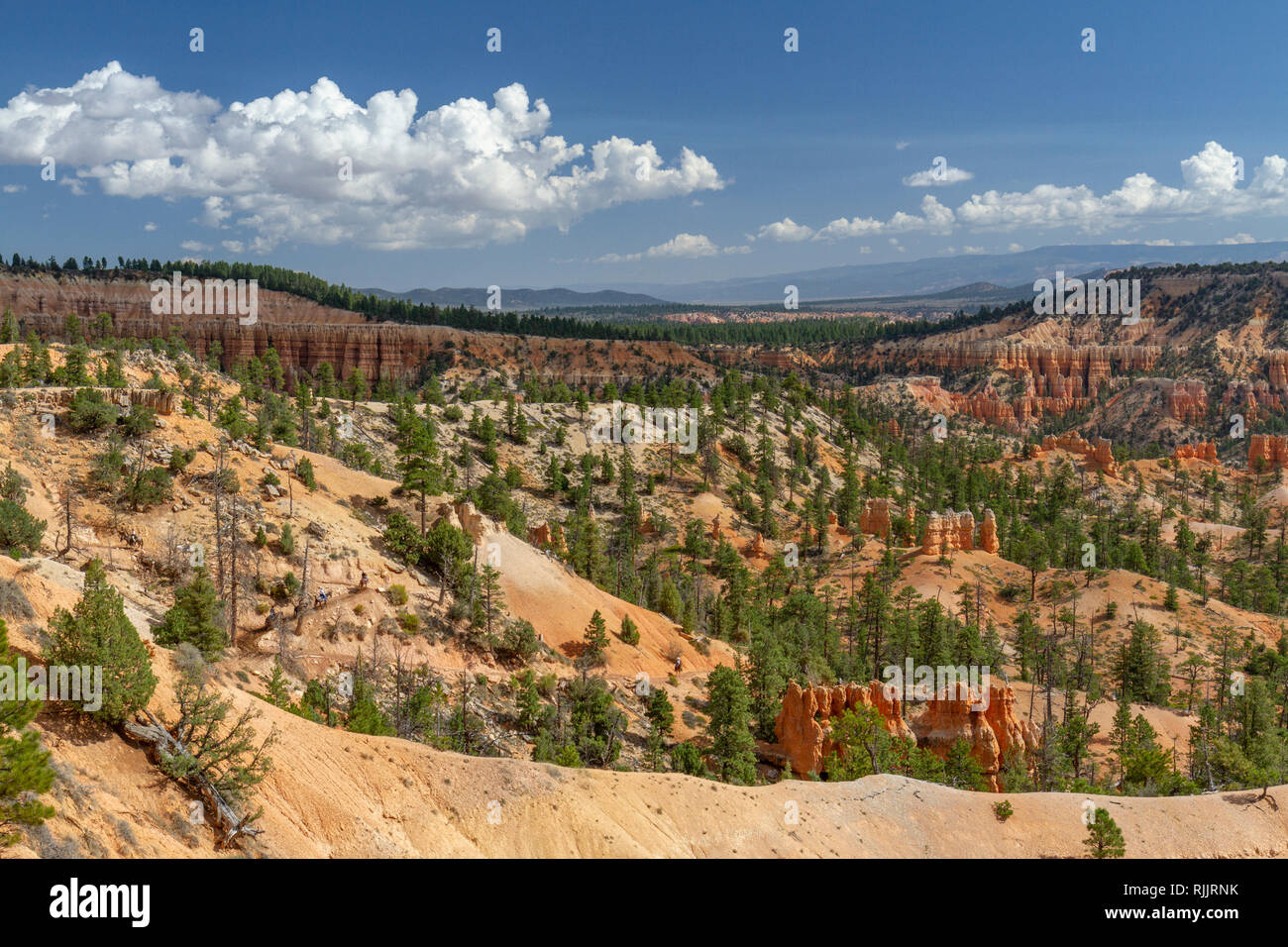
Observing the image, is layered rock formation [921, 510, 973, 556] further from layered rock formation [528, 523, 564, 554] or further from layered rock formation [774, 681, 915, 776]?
layered rock formation [774, 681, 915, 776]

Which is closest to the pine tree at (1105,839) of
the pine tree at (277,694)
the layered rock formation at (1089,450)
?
the pine tree at (277,694)

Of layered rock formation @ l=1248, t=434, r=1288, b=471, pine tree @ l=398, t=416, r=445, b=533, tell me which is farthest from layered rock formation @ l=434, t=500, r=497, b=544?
layered rock formation @ l=1248, t=434, r=1288, b=471

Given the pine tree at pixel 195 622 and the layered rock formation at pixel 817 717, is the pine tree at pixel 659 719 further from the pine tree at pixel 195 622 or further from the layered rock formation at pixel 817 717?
the pine tree at pixel 195 622

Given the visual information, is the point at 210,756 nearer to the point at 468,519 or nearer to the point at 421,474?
the point at 421,474

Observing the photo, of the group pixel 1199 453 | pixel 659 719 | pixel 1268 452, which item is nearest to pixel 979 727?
pixel 659 719
